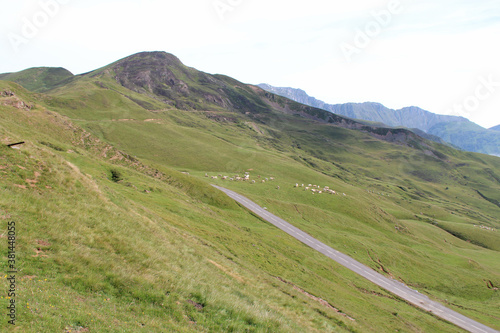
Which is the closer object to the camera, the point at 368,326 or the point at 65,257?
the point at 65,257

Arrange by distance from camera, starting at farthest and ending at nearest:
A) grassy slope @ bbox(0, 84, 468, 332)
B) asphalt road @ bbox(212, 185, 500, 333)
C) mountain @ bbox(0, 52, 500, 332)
→ asphalt road @ bbox(212, 185, 500, 333)
mountain @ bbox(0, 52, 500, 332)
grassy slope @ bbox(0, 84, 468, 332)

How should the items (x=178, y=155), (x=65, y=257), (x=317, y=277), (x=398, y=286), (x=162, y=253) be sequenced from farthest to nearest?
(x=178, y=155), (x=398, y=286), (x=317, y=277), (x=162, y=253), (x=65, y=257)

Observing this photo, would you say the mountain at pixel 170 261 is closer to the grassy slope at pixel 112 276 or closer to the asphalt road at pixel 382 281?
the grassy slope at pixel 112 276

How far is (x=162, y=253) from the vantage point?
21297 millimetres

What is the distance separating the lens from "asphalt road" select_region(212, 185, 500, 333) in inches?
1972

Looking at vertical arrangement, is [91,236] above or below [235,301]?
above

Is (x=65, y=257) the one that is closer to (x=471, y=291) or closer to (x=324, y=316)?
(x=324, y=316)

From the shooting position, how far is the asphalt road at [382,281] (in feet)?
164

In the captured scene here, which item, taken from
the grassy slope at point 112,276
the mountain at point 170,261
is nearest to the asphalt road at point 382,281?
the mountain at point 170,261

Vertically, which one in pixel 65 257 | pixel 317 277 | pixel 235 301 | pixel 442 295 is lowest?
pixel 442 295

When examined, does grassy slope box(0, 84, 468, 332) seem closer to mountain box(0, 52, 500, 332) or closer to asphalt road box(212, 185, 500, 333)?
mountain box(0, 52, 500, 332)

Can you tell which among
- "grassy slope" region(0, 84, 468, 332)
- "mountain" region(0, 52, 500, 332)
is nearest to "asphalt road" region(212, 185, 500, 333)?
"mountain" region(0, 52, 500, 332)

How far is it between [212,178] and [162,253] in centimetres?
8958

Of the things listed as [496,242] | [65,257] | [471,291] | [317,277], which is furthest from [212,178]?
[496,242]
